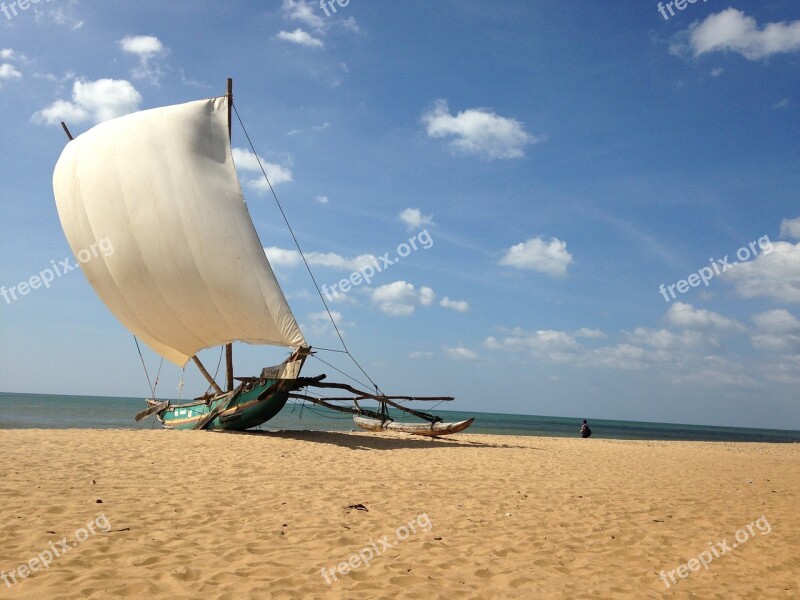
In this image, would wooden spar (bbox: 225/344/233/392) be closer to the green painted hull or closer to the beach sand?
the green painted hull

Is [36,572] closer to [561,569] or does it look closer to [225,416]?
[561,569]

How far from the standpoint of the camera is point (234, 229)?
1568cm

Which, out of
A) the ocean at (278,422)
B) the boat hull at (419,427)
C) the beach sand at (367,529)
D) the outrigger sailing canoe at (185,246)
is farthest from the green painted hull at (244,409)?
the beach sand at (367,529)

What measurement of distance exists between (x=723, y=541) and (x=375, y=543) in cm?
402

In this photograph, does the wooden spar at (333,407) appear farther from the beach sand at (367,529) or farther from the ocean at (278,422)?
the beach sand at (367,529)

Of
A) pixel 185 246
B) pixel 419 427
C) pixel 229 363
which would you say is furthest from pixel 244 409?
pixel 419 427

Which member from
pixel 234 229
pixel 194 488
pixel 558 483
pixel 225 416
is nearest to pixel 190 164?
pixel 234 229

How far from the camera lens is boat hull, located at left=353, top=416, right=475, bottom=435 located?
19.2 metres

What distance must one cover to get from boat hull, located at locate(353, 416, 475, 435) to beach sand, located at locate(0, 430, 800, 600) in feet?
26.7

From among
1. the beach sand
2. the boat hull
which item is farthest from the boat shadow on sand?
the beach sand

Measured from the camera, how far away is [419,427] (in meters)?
19.6

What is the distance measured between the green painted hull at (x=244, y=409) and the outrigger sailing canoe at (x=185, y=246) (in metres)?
0.04

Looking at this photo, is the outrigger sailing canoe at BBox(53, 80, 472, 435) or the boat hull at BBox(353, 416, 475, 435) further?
the boat hull at BBox(353, 416, 475, 435)

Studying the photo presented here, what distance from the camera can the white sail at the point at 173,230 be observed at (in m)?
15.6
